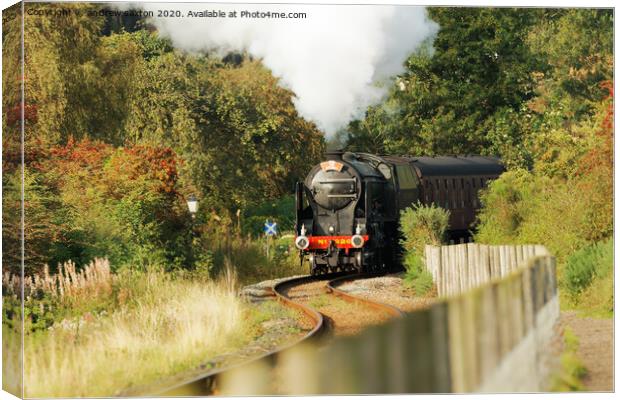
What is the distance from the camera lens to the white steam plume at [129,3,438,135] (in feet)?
49.4

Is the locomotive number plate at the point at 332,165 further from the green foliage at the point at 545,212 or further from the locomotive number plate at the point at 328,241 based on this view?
the green foliage at the point at 545,212

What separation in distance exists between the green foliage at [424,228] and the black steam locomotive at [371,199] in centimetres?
127

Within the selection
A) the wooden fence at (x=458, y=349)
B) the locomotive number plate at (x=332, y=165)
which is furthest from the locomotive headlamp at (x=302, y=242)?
the wooden fence at (x=458, y=349)

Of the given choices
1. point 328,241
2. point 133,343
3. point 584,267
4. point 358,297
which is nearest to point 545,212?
point 584,267

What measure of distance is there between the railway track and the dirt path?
3.61 metres

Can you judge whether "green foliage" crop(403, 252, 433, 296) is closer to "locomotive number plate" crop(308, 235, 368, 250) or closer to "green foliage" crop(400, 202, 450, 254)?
"green foliage" crop(400, 202, 450, 254)

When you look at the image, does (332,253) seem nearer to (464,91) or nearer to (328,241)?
(328,241)

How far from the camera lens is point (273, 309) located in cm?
1947

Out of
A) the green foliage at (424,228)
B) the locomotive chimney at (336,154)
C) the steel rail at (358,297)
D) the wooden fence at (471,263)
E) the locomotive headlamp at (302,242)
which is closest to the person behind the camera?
the wooden fence at (471,263)

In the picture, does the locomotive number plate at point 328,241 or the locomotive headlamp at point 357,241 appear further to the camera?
the locomotive number plate at point 328,241

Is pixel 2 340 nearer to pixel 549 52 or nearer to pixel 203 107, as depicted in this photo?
pixel 549 52

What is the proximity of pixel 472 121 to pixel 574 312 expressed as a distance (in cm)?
1123

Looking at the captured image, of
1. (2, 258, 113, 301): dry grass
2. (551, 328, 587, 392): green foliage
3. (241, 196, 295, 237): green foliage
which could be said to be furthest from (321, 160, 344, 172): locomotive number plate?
(551, 328, 587, 392): green foliage

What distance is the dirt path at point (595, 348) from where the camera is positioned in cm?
1246
